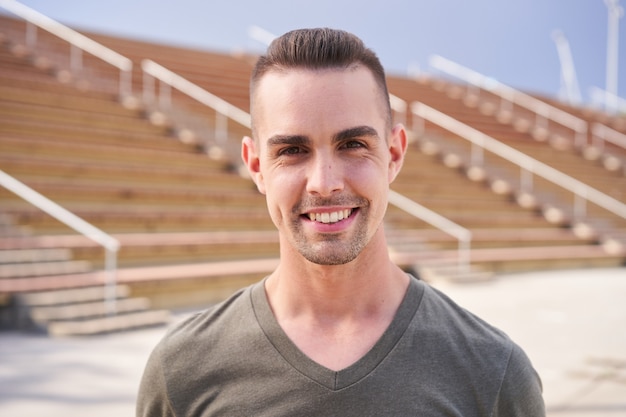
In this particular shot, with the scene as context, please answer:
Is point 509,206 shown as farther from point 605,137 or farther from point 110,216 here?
point 110,216

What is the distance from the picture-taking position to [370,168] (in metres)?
1.23

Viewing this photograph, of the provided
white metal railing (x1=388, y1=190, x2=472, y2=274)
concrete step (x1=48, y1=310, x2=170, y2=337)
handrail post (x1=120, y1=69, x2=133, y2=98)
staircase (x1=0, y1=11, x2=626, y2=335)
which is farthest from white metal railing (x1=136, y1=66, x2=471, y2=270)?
concrete step (x1=48, y1=310, x2=170, y2=337)

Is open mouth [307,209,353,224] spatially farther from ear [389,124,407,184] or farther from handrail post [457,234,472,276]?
handrail post [457,234,472,276]

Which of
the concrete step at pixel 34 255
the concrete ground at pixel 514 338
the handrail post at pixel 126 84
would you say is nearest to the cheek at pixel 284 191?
the concrete ground at pixel 514 338

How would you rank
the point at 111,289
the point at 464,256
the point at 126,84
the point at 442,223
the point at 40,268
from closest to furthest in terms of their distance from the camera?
the point at 111,289 → the point at 40,268 → the point at 464,256 → the point at 442,223 → the point at 126,84

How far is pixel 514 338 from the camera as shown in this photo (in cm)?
511

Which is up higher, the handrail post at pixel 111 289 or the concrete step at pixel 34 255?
the concrete step at pixel 34 255

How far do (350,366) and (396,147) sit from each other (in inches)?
18.6

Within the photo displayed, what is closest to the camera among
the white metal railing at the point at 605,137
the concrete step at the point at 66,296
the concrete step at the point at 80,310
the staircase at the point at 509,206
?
the concrete step at the point at 80,310

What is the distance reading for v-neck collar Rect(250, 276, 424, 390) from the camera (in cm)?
115

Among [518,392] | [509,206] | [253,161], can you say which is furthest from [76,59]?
[518,392]

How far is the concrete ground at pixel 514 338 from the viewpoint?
3.50m

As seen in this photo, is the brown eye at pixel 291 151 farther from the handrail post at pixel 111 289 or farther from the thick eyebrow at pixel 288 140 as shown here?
the handrail post at pixel 111 289

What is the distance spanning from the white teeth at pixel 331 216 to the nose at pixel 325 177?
0.04 metres
